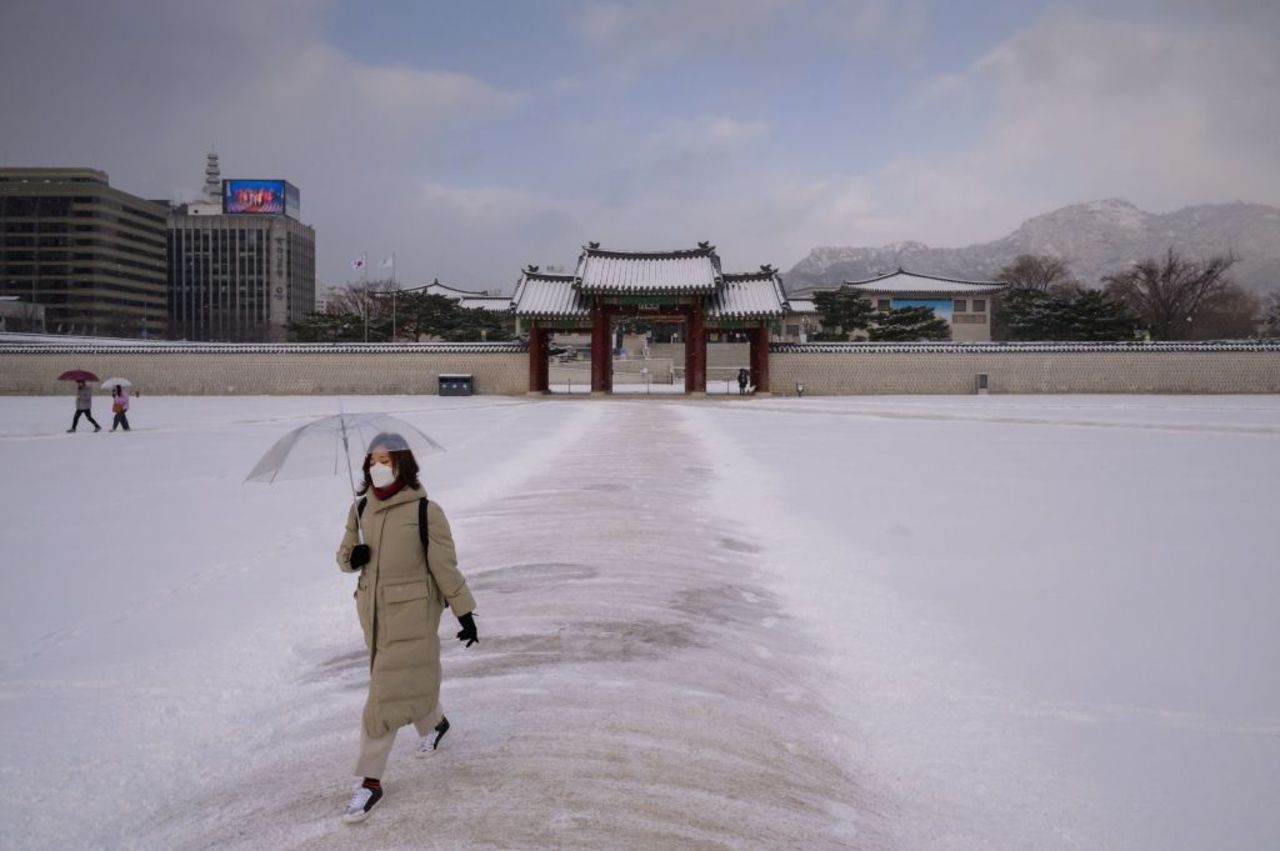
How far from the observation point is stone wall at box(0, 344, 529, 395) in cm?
3650

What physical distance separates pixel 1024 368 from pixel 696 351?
47.9 feet

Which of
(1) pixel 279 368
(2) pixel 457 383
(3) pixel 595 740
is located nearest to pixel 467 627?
(3) pixel 595 740

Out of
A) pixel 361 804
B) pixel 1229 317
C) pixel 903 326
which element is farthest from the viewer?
pixel 1229 317

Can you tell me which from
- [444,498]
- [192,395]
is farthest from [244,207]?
[444,498]

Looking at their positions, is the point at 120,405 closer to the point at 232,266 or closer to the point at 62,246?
the point at 62,246

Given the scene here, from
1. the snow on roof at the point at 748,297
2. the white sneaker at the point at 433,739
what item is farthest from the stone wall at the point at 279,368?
the white sneaker at the point at 433,739

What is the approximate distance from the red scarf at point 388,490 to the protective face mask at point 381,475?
1.6 inches

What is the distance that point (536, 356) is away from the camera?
36000 millimetres

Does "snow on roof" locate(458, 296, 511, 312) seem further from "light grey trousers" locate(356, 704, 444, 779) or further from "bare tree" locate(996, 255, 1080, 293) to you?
"light grey trousers" locate(356, 704, 444, 779)

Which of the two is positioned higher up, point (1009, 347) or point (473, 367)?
point (1009, 347)

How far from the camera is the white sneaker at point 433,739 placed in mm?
3840

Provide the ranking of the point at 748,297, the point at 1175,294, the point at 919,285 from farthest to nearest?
the point at 919,285 → the point at 1175,294 → the point at 748,297

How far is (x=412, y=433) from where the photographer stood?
429 cm

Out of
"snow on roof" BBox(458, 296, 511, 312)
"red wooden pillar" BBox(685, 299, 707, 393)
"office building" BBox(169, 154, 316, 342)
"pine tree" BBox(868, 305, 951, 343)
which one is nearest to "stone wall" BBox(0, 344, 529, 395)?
"red wooden pillar" BBox(685, 299, 707, 393)
